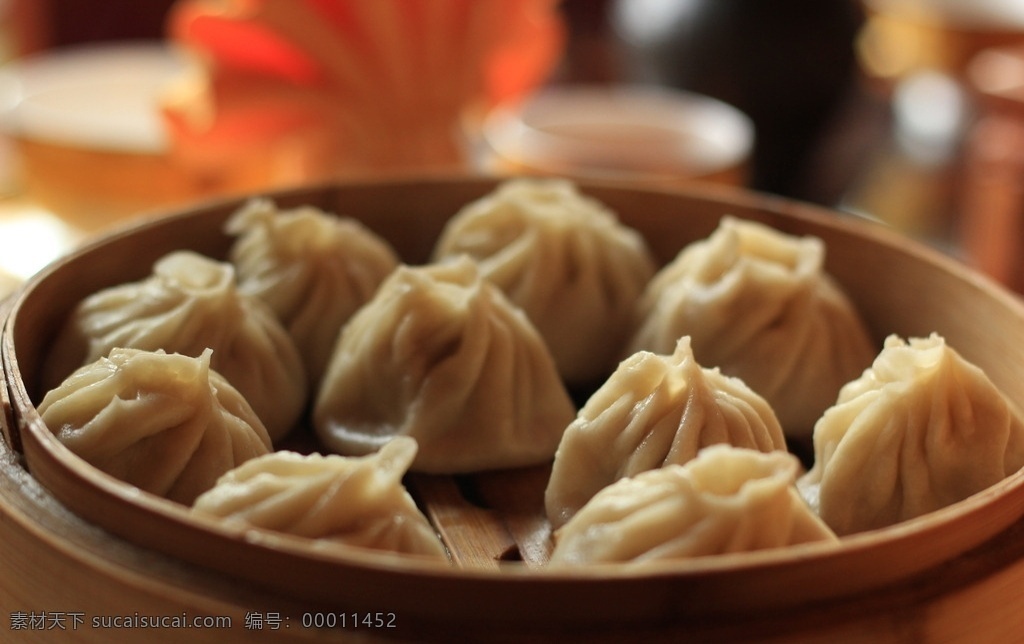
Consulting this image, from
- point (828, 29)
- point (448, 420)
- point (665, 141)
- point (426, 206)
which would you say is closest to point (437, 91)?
point (426, 206)

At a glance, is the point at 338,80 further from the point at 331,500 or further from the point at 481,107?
the point at 331,500

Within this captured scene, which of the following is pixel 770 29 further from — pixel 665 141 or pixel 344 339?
pixel 344 339

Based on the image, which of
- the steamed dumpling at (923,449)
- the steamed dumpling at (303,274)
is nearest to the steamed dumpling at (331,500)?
the steamed dumpling at (923,449)

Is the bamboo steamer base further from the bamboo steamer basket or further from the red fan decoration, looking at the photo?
the red fan decoration

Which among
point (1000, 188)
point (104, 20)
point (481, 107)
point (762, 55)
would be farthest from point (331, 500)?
point (104, 20)

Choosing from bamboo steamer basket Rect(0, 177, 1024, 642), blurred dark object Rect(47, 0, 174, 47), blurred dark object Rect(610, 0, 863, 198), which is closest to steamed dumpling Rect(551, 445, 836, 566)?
bamboo steamer basket Rect(0, 177, 1024, 642)
